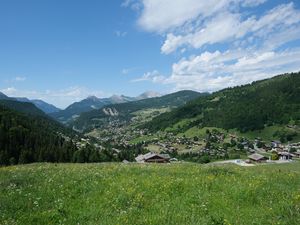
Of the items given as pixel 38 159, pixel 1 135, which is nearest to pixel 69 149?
pixel 38 159

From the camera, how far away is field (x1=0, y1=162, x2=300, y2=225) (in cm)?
1210

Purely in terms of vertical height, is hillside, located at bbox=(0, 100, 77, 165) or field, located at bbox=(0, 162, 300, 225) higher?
field, located at bbox=(0, 162, 300, 225)

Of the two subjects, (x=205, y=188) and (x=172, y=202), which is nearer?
(x=172, y=202)

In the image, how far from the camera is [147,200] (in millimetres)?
14477

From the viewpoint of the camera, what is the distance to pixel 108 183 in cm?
1775

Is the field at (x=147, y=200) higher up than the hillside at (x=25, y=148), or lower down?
higher up

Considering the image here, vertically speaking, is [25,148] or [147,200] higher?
[147,200]

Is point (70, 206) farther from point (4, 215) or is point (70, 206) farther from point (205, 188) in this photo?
point (205, 188)

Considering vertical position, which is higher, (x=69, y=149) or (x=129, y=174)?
(x=129, y=174)

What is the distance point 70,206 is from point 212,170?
37.5ft

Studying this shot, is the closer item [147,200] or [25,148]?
[147,200]

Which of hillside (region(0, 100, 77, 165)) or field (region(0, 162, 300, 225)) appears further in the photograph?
hillside (region(0, 100, 77, 165))

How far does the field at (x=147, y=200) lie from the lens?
39.7ft

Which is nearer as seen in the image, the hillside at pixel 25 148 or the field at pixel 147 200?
the field at pixel 147 200
